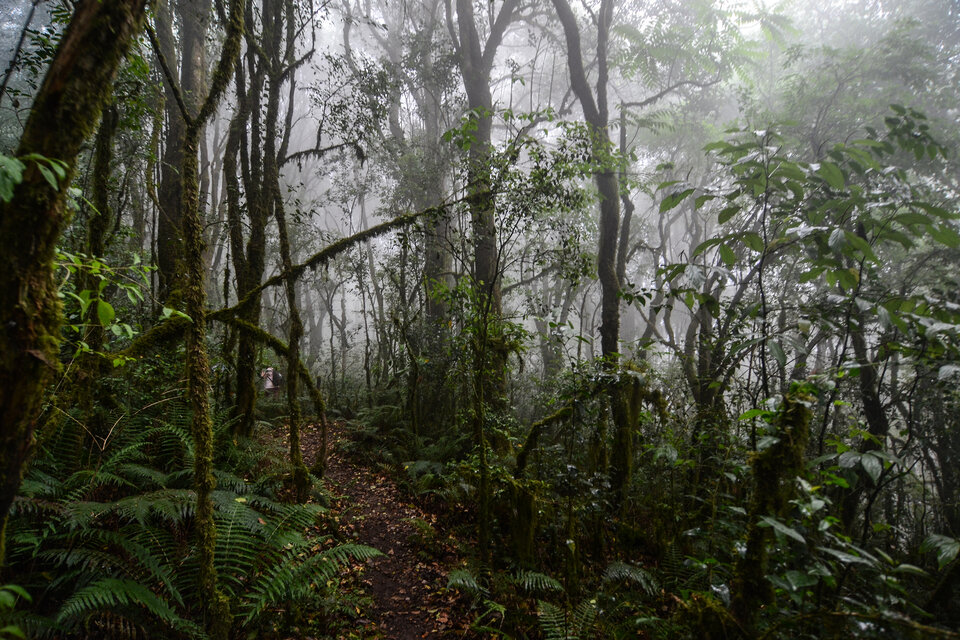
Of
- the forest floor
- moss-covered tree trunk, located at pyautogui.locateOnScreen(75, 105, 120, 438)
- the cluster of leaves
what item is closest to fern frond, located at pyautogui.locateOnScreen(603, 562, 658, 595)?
the forest floor

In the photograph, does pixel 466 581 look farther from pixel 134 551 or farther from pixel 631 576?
pixel 134 551

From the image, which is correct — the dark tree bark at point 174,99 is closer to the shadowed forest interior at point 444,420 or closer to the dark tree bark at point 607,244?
the shadowed forest interior at point 444,420

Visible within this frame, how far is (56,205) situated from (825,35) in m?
27.2

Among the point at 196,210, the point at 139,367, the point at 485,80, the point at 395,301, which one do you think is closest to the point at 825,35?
the point at 485,80

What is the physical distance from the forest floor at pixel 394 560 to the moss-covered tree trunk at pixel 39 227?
3326 millimetres

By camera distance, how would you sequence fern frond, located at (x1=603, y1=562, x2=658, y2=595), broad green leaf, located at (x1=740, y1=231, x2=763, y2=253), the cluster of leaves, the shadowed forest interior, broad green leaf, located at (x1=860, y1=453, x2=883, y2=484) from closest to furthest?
1. broad green leaf, located at (x1=860, y1=453, x2=883, y2=484)
2. the shadowed forest interior
3. broad green leaf, located at (x1=740, y1=231, x2=763, y2=253)
4. the cluster of leaves
5. fern frond, located at (x1=603, y1=562, x2=658, y2=595)

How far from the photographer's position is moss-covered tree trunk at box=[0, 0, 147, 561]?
1438 millimetres

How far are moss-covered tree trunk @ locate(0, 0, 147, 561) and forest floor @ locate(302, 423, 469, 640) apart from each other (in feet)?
10.9

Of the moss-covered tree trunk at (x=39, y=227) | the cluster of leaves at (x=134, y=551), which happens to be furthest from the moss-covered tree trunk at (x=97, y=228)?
the moss-covered tree trunk at (x=39, y=227)

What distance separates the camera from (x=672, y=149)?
65.5 ft

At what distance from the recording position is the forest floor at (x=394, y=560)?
4027 mm

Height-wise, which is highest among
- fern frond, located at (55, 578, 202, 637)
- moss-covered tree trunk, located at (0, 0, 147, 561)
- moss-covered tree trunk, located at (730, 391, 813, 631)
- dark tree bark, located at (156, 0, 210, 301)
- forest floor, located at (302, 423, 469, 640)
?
dark tree bark, located at (156, 0, 210, 301)

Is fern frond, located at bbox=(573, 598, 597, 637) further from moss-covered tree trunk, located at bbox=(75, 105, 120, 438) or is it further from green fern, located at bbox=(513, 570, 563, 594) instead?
moss-covered tree trunk, located at bbox=(75, 105, 120, 438)

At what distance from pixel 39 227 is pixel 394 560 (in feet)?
15.9
